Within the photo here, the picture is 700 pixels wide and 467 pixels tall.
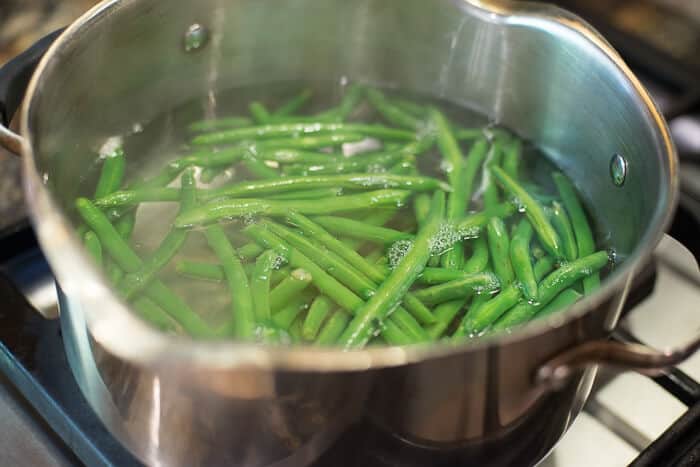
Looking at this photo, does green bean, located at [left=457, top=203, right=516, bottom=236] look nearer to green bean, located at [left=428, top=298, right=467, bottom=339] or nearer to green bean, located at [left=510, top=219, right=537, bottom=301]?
green bean, located at [left=510, top=219, right=537, bottom=301]

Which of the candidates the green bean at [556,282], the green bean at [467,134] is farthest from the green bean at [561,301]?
the green bean at [467,134]

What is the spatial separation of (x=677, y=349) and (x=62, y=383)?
2.58ft

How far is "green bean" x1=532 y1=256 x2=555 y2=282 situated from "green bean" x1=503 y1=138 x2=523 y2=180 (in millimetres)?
206

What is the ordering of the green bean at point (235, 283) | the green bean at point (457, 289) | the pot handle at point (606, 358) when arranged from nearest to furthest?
the pot handle at point (606, 358), the green bean at point (235, 283), the green bean at point (457, 289)

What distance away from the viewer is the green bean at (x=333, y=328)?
3.37 feet

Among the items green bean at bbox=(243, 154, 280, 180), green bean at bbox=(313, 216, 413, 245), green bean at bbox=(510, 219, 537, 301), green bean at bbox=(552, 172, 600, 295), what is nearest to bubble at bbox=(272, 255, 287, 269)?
green bean at bbox=(313, 216, 413, 245)

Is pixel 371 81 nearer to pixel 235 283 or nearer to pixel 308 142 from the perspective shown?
pixel 308 142

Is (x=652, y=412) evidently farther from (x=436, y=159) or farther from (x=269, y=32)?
(x=269, y=32)

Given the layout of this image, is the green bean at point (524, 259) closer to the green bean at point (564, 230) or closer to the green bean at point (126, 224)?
the green bean at point (564, 230)

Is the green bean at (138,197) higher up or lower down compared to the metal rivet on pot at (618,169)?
lower down

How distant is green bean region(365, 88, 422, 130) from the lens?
150cm

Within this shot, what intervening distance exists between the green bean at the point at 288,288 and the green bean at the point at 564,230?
43 cm

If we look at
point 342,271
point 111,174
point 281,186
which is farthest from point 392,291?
point 111,174

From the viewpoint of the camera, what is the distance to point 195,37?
1.39m
